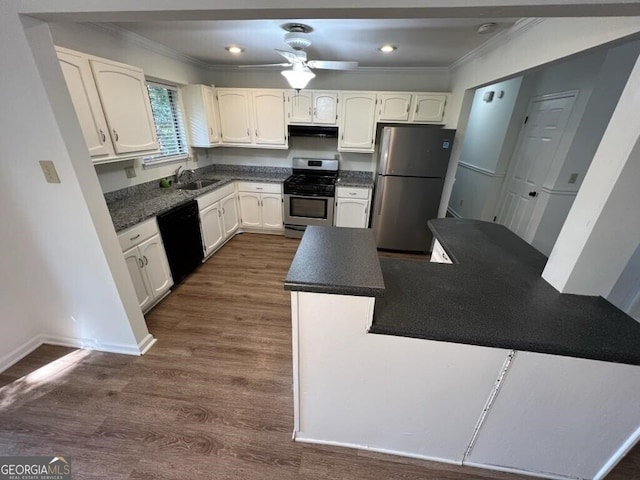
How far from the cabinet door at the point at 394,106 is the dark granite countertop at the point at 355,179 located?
829 millimetres

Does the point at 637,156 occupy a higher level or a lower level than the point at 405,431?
higher

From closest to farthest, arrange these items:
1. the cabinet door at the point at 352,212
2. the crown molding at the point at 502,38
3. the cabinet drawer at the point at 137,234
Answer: the crown molding at the point at 502,38 < the cabinet drawer at the point at 137,234 < the cabinet door at the point at 352,212

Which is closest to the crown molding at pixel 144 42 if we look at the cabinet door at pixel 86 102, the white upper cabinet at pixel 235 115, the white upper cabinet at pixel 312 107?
the white upper cabinet at pixel 235 115

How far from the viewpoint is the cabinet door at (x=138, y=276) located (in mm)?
2004

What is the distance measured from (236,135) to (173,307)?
99.8 inches

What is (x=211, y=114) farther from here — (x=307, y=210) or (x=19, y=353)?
(x=19, y=353)

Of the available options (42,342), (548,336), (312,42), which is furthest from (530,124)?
(42,342)

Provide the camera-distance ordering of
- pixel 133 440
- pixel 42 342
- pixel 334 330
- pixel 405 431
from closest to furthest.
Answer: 1. pixel 334 330
2. pixel 405 431
3. pixel 133 440
4. pixel 42 342

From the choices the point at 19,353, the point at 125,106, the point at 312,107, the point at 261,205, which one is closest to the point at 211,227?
the point at 261,205

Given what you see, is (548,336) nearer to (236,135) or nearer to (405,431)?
(405,431)

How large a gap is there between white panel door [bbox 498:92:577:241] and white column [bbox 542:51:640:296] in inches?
91.4

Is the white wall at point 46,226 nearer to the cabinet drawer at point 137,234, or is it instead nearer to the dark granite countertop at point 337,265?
the cabinet drawer at point 137,234

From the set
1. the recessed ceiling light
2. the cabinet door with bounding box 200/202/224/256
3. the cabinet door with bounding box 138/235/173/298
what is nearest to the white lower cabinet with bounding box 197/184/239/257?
the cabinet door with bounding box 200/202/224/256

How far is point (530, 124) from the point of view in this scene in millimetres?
3211
